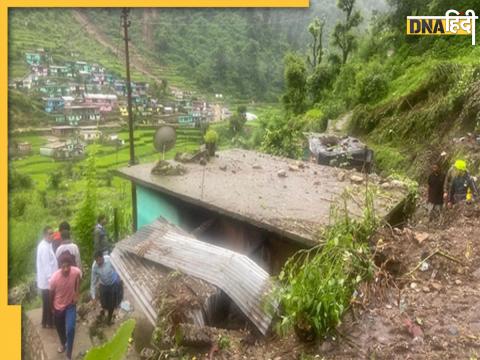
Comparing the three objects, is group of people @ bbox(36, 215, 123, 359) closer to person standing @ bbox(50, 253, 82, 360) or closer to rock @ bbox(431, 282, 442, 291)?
person standing @ bbox(50, 253, 82, 360)

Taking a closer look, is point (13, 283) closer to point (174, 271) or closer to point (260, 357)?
point (174, 271)

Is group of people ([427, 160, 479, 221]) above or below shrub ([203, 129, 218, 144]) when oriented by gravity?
below

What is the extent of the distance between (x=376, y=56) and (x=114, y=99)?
632 centimetres

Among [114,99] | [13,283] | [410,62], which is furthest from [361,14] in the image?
[13,283]

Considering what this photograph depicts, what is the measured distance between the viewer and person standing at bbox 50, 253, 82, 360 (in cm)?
271

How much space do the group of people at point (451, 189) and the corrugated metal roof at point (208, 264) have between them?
227cm

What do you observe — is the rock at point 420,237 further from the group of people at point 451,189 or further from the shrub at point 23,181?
the shrub at point 23,181

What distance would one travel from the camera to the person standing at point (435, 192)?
4303 mm

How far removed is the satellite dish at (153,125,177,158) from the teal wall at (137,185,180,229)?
51cm

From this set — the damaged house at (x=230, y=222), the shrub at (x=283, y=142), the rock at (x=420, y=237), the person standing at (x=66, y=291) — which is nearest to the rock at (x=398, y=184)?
the damaged house at (x=230, y=222)

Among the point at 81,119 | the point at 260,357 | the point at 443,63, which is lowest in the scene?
the point at 260,357

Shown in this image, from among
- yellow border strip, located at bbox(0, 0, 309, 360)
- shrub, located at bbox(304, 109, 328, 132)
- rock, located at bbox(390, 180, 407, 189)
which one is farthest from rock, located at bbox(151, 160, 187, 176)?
shrub, located at bbox(304, 109, 328, 132)

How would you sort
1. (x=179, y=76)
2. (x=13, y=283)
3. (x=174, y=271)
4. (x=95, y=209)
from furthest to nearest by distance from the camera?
(x=179, y=76), (x=95, y=209), (x=13, y=283), (x=174, y=271)

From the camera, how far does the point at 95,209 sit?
546 cm
